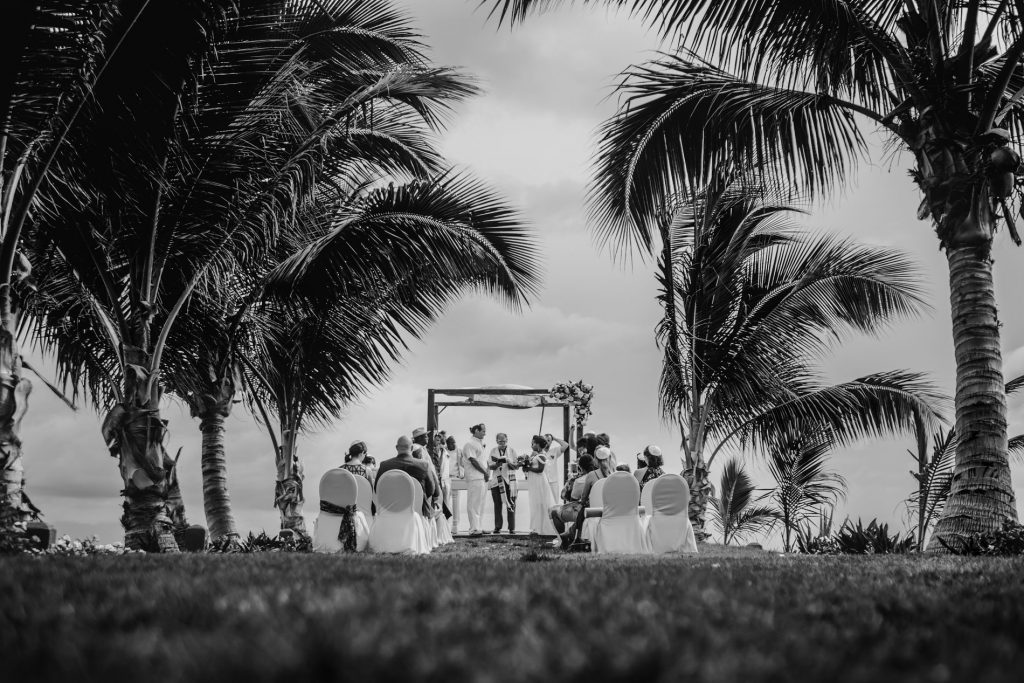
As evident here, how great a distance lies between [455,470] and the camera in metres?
Result: 19.5

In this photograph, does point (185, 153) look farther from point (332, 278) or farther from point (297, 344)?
point (297, 344)

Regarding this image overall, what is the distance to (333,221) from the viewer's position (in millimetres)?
14141

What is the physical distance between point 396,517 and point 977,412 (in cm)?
689

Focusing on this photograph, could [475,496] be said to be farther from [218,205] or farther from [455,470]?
[218,205]

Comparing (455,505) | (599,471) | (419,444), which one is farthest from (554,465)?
(599,471)

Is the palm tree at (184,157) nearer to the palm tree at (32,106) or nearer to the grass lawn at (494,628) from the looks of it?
the palm tree at (32,106)

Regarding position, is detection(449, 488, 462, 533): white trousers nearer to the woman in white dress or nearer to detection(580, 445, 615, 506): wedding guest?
the woman in white dress

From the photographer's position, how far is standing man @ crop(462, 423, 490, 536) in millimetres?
17766

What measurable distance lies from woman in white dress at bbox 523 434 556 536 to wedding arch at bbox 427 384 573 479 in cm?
305

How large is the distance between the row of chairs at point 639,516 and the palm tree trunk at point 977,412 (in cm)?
340

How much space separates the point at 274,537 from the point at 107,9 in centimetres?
716

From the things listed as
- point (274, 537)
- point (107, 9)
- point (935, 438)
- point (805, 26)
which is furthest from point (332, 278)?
point (935, 438)

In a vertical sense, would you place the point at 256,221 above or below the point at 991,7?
below

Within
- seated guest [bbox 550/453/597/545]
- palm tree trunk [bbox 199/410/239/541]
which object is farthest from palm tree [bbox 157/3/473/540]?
seated guest [bbox 550/453/597/545]
